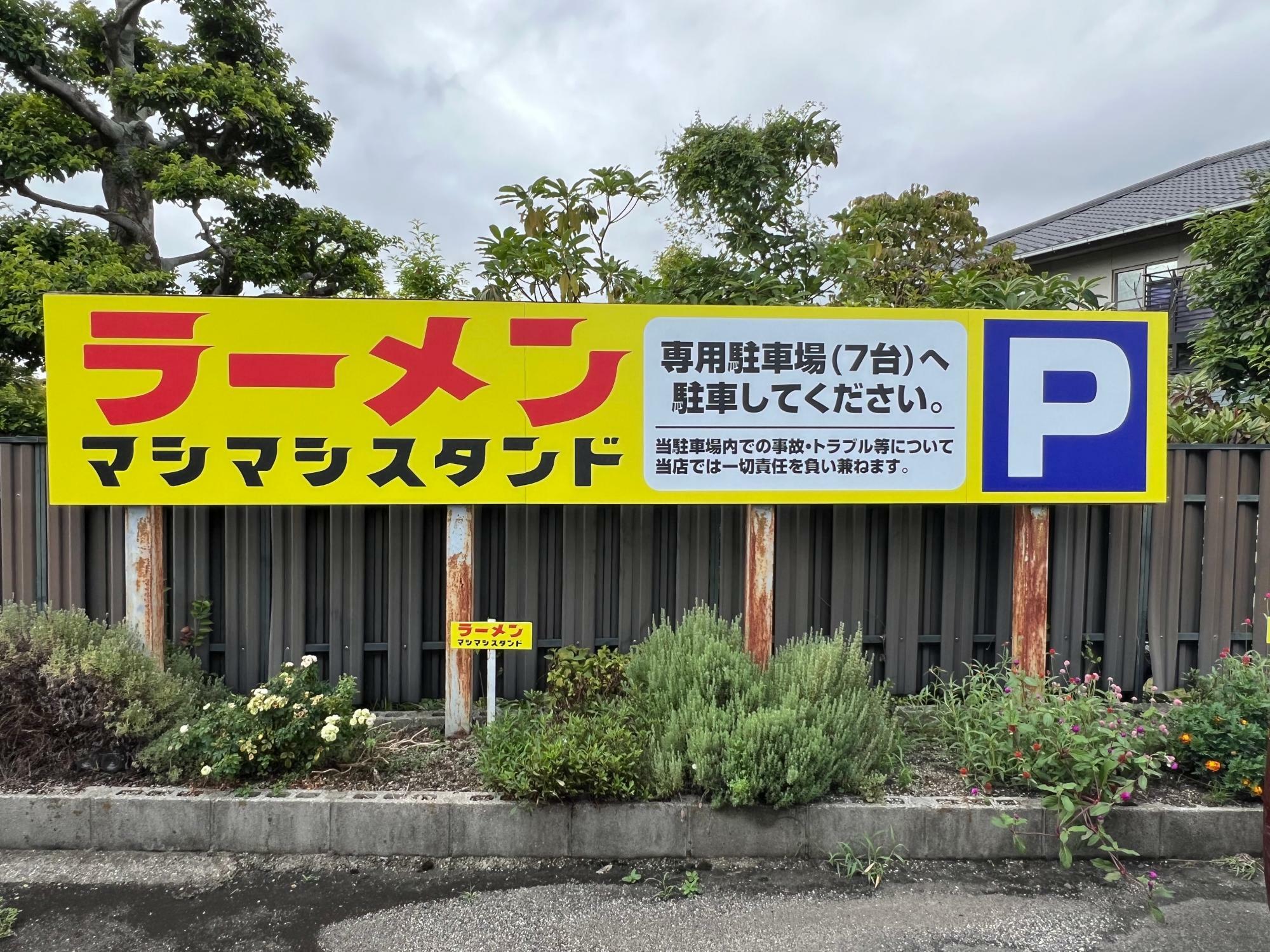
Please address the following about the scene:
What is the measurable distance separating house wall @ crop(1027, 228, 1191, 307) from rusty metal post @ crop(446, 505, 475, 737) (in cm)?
1585

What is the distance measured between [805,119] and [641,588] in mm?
4820

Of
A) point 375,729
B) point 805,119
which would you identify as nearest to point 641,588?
point 375,729

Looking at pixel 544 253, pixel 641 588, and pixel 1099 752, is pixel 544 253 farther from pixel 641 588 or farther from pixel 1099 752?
pixel 1099 752

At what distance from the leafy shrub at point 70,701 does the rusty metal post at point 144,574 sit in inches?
10.5

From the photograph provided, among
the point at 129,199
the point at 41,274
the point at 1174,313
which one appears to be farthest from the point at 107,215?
the point at 1174,313

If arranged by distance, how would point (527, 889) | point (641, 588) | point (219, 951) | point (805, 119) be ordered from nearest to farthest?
point (219, 951) → point (527, 889) → point (641, 588) → point (805, 119)

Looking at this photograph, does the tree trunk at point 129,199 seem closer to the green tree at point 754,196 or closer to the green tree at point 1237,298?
the green tree at point 754,196

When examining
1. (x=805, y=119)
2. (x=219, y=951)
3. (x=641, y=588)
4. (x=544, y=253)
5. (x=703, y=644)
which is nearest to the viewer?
(x=219, y=951)

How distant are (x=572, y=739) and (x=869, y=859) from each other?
5.15ft

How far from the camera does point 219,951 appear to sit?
2.84m

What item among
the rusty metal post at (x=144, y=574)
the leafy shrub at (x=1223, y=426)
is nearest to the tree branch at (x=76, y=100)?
the rusty metal post at (x=144, y=574)

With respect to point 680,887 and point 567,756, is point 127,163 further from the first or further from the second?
point 680,887

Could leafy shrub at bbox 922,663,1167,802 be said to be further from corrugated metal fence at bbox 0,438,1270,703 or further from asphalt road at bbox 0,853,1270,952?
corrugated metal fence at bbox 0,438,1270,703

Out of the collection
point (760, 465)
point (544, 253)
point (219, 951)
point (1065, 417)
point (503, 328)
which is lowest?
point (219, 951)
